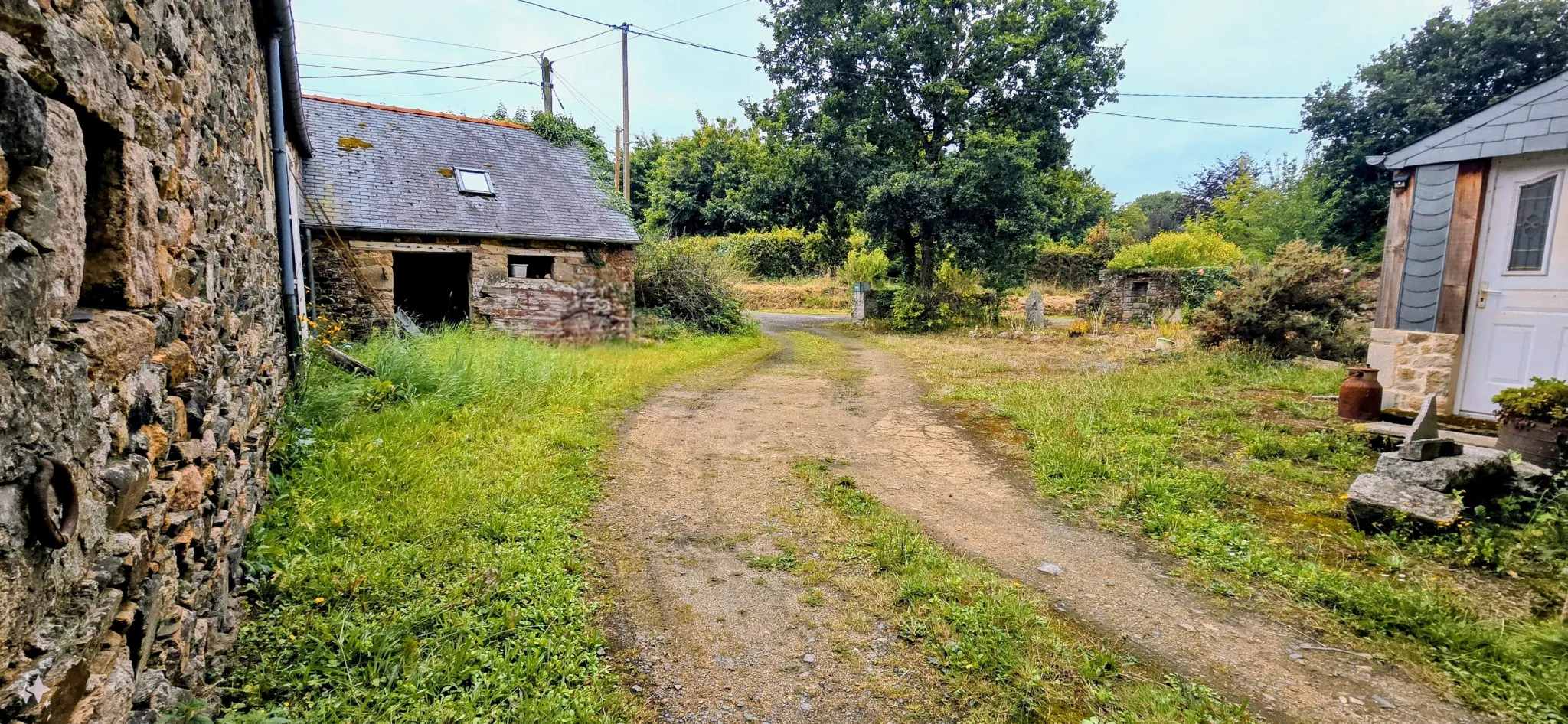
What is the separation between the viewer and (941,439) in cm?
651

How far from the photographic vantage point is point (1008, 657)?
284cm

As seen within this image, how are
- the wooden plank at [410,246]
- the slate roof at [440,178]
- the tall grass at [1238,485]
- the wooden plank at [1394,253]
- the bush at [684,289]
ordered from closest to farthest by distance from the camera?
1. the tall grass at [1238,485]
2. the wooden plank at [1394,253]
3. the wooden plank at [410,246]
4. the slate roof at [440,178]
5. the bush at [684,289]

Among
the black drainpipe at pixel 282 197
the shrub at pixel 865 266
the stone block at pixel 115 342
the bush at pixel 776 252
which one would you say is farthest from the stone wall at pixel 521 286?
the bush at pixel 776 252

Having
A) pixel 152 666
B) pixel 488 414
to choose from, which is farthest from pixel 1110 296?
pixel 152 666

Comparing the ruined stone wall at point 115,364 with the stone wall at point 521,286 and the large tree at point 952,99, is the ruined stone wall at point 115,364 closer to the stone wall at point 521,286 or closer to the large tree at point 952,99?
the stone wall at point 521,286

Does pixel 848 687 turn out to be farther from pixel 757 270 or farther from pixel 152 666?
pixel 757 270

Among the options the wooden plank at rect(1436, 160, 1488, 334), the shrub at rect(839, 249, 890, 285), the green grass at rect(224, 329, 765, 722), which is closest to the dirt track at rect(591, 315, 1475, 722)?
the green grass at rect(224, 329, 765, 722)

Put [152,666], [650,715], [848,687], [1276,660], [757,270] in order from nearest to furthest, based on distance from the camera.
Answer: [152,666] → [650,715] → [848,687] → [1276,660] → [757,270]

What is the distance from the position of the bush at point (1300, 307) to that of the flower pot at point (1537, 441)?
6.51m

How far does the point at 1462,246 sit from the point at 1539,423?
272 cm

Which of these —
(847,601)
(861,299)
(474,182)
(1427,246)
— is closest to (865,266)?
(861,299)

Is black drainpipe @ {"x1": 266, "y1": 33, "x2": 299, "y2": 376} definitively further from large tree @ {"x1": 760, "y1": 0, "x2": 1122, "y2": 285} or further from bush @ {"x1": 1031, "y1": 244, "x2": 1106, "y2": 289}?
bush @ {"x1": 1031, "y1": 244, "x2": 1106, "y2": 289}

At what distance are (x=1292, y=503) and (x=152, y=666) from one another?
604cm

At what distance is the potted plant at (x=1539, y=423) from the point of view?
4809 mm
